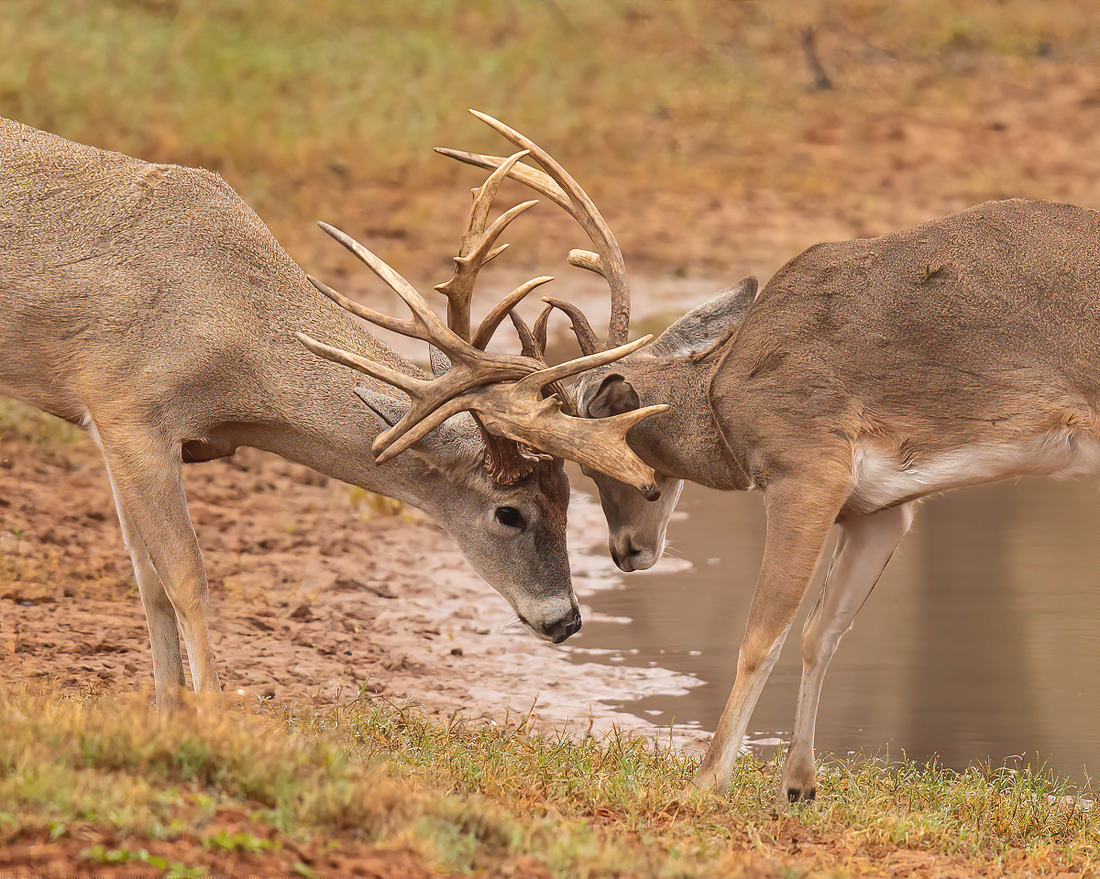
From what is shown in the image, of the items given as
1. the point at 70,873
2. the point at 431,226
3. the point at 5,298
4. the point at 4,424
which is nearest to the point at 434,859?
the point at 70,873

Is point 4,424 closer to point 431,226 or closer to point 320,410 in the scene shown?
point 320,410

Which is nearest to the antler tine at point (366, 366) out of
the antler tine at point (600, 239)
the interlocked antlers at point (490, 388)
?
the interlocked antlers at point (490, 388)

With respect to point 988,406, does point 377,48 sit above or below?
above

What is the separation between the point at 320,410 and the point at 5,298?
5.16 ft

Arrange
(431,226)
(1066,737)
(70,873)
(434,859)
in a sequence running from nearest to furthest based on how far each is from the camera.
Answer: (70,873), (434,859), (1066,737), (431,226)

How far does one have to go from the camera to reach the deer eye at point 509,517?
24.6ft

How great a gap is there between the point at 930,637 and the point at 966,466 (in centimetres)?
277

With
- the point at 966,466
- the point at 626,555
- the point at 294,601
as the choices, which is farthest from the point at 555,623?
the point at 294,601

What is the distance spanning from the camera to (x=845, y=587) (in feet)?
23.6

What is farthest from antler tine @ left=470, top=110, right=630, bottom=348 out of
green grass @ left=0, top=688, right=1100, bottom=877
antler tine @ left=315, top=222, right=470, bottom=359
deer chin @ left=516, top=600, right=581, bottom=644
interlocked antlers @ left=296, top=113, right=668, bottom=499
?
green grass @ left=0, top=688, right=1100, bottom=877

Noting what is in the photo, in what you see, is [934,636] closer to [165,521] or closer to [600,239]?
[600,239]

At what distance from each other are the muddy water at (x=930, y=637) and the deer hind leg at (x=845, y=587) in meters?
0.83

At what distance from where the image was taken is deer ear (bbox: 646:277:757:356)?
314 inches

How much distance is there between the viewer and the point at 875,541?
7246 millimetres
